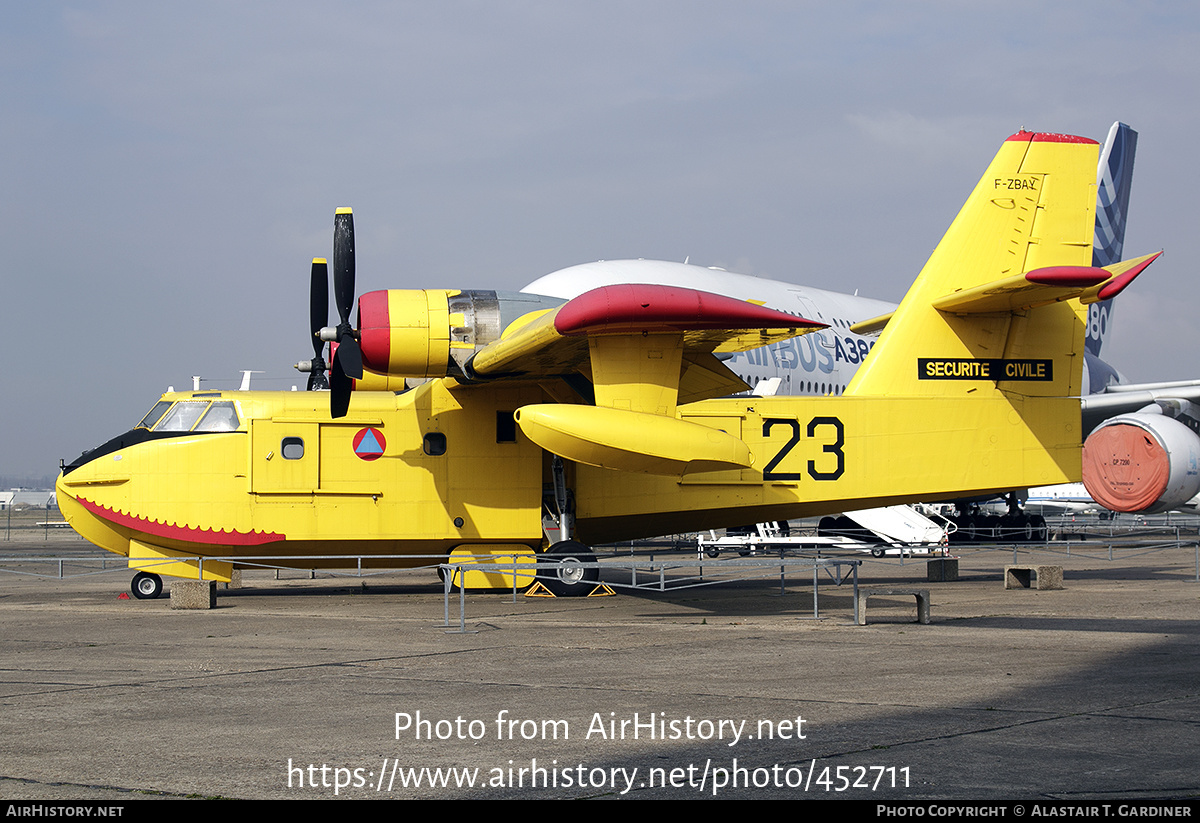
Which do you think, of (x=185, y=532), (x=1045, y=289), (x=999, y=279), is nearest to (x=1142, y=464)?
(x=999, y=279)

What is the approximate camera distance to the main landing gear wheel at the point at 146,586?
53.5 feet

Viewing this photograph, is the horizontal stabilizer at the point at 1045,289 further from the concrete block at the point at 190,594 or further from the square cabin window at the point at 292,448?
the concrete block at the point at 190,594

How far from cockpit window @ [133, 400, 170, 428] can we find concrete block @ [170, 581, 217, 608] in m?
2.75

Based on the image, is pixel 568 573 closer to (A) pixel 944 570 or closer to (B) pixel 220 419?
(B) pixel 220 419

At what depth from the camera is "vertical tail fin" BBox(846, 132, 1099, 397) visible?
16328 mm

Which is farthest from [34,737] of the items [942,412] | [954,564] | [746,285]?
[746,285]

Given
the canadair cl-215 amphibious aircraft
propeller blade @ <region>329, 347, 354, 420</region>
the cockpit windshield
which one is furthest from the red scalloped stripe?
propeller blade @ <region>329, 347, 354, 420</region>

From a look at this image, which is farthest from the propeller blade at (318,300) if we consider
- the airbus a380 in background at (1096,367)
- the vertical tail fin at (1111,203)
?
the vertical tail fin at (1111,203)

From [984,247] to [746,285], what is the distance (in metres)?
12.6

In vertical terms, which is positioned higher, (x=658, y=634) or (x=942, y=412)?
(x=942, y=412)

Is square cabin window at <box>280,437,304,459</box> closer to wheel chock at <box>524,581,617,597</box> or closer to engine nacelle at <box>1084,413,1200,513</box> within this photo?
wheel chock at <box>524,581,617,597</box>

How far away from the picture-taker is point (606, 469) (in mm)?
15820
